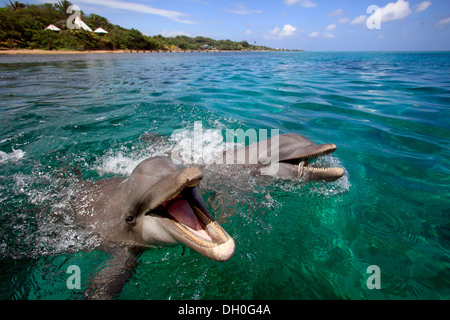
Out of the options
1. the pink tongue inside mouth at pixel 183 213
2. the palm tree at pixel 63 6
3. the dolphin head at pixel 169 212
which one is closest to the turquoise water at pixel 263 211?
the dolphin head at pixel 169 212

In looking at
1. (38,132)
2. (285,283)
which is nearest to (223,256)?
(285,283)

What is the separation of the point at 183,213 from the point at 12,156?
5.20m

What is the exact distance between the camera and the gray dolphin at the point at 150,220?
2033mm

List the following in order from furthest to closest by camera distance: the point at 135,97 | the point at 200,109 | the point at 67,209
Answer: the point at 135,97, the point at 200,109, the point at 67,209

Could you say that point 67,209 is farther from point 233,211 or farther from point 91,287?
point 233,211

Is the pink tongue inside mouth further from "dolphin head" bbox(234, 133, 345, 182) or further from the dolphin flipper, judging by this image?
"dolphin head" bbox(234, 133, 345, 182)

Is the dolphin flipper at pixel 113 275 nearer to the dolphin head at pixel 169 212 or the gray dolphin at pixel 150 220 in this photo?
the gray dolphin at pixel 150 220

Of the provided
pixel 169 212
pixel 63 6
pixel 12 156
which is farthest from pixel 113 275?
pixel 63 6

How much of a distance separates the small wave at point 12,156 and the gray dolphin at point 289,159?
500 centimetres

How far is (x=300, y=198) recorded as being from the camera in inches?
151

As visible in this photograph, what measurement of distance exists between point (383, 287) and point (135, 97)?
36.1 feet

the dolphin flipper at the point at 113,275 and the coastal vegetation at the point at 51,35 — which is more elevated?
the coastal vegetation at the point at 51,35

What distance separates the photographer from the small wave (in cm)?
495

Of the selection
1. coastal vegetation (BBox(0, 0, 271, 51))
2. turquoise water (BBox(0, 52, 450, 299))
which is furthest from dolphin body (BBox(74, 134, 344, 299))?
coastal vegetation (BBox(0, 0, 271, 51))
